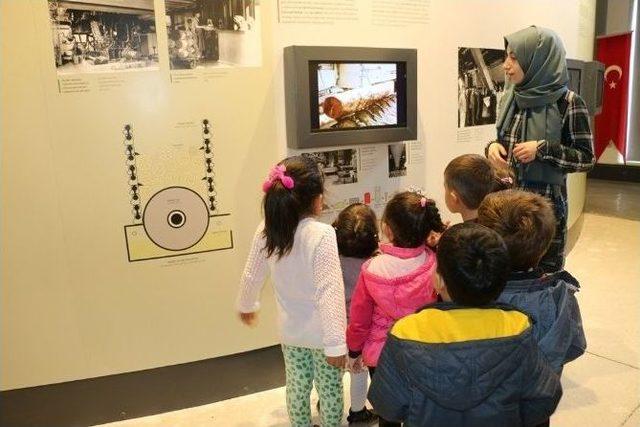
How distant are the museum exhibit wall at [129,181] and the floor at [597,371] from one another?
27 cm

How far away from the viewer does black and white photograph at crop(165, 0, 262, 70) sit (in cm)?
220

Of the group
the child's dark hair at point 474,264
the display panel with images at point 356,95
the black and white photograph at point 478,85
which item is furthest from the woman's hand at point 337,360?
the black and white photograph at point 478,85

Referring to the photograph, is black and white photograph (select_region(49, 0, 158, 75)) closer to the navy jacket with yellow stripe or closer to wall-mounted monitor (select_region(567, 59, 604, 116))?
the navy jacket with yellow stripe

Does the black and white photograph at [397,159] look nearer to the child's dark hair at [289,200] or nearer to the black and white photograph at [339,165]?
the black and white photograph at [339,165]

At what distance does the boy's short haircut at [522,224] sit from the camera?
4.81ft

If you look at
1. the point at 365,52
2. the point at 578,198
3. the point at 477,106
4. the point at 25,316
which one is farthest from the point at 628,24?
the point at 25,316

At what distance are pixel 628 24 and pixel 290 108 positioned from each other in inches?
272

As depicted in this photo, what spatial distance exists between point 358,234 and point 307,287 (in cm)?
31

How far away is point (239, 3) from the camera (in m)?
2.29

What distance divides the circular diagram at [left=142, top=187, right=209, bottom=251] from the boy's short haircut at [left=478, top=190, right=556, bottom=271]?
134cm

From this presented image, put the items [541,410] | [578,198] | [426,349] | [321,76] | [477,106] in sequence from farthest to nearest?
[578,198] < [477,106] < [321,76] < [541,410] < [426,349]

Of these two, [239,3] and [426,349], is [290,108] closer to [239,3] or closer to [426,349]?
[239,3]

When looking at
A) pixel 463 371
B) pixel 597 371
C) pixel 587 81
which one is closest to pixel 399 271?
pixel 463 371

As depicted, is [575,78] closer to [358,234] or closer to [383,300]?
[358,234]
